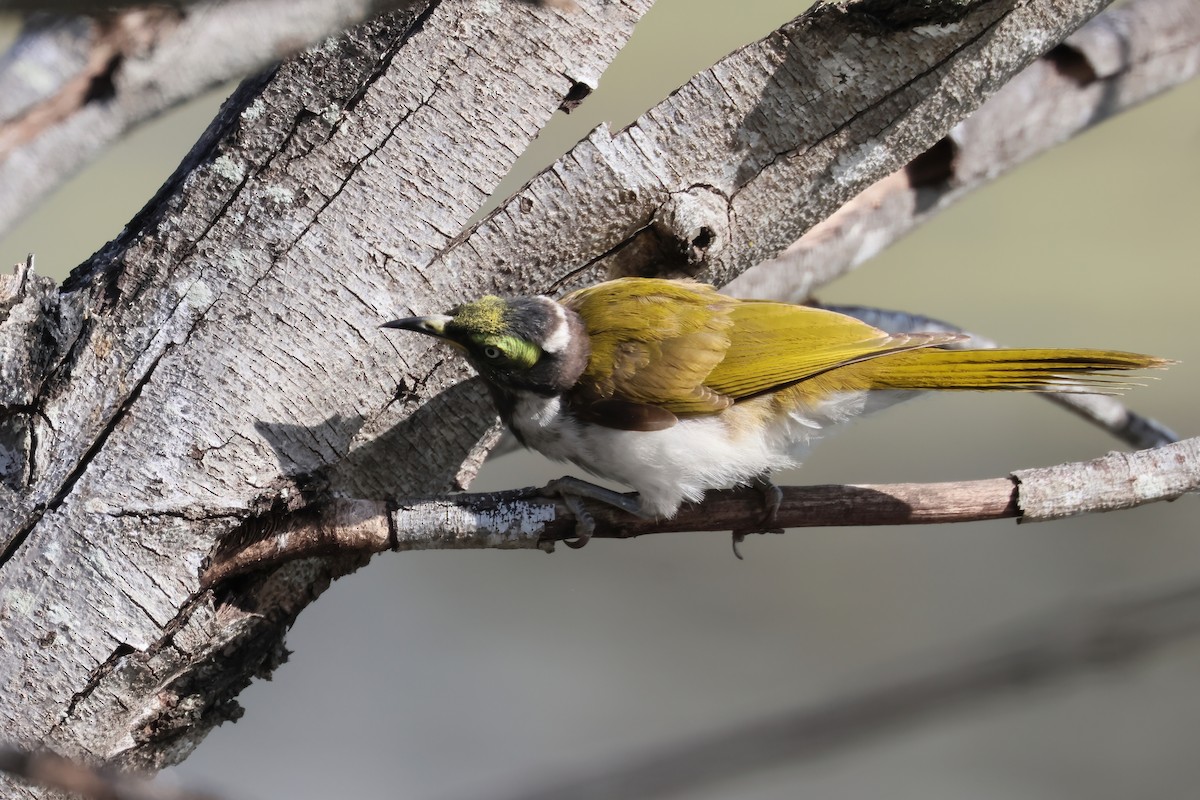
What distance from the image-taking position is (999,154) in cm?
359

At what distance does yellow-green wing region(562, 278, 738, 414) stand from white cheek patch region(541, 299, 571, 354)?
106 mm

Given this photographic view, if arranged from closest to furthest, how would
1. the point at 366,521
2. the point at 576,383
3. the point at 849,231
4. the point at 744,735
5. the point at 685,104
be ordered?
1. the point at 744,735
2. the point at 366,521
3. the point at 685,104
4. the point at 576,383
5. the point at 849,231

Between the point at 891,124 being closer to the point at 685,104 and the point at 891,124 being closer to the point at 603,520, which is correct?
the point at 685,104

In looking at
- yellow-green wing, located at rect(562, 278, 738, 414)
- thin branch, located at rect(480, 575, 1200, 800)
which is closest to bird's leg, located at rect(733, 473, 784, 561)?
yellow-green wing, located at rect(562, 278, 738, 414)

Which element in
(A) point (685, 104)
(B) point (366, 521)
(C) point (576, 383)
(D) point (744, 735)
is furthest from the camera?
(C) point (576, 383)

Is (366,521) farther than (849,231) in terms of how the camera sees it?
No

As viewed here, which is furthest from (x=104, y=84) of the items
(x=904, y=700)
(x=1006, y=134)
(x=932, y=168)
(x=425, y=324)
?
(x=1006, y=134)

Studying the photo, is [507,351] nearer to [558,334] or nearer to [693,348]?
[558,334]

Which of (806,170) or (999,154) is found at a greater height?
(999,154)

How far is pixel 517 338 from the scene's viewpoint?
2.53 meters

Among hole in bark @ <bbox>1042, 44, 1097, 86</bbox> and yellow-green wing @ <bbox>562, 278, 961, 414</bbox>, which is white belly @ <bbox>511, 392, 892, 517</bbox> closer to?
yellow-green wing @ <bbox>562, 278, 961, 414</bbox>

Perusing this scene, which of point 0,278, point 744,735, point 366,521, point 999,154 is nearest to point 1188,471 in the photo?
point 999,154

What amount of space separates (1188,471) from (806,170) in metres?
1.07

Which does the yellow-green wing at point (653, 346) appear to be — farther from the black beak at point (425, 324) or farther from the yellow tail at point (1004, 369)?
the black beak at point (425, 324)
